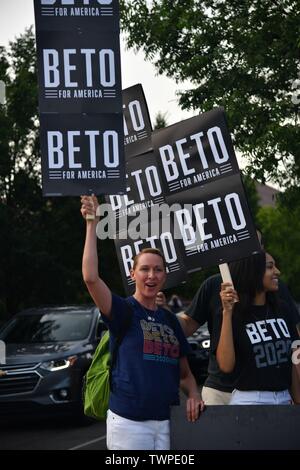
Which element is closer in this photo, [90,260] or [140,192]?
[90,260]

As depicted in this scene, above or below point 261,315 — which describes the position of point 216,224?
above

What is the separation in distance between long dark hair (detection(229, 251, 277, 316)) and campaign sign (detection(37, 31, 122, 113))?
46.3 inches

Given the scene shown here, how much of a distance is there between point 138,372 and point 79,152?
4.49ft

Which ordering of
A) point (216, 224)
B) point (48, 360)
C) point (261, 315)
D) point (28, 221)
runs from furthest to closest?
point (28, 221)
point (48, 360)
point (216, 224)
point (261, 315)

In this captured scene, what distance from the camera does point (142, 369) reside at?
468 centimetres

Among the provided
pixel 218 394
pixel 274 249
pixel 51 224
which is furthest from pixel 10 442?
pixel 274 249

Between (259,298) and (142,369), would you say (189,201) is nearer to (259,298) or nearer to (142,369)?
(259,298)

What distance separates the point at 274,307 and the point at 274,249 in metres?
58.1

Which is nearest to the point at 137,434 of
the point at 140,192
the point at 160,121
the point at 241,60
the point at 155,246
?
the point at 155,246

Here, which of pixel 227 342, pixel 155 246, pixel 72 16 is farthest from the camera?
pixel 155 246

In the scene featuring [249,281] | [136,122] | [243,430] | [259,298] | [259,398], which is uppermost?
[136,122]

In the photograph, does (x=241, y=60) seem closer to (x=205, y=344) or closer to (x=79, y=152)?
(x=205, y=344)

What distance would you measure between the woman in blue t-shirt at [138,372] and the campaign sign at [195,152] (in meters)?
Result: 1.36
